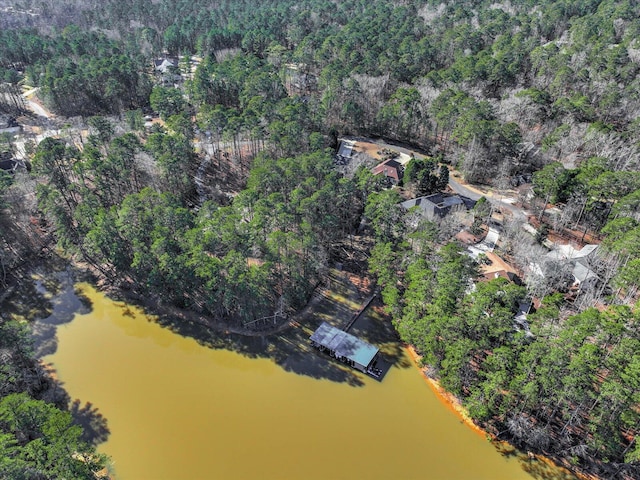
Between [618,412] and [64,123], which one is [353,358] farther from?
[64,123]

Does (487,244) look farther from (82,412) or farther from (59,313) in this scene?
(59,313)

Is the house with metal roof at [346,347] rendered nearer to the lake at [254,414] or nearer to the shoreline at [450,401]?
the lake at [254,414]

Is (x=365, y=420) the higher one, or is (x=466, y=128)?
(x=466, y=128)

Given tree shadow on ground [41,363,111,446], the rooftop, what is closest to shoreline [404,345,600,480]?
the rooftop

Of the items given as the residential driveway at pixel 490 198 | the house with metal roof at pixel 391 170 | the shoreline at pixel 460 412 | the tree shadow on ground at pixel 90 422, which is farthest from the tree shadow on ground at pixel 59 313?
the residential driveway at pixel 490 198

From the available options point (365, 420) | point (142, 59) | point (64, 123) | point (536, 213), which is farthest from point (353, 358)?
point (142, 59)

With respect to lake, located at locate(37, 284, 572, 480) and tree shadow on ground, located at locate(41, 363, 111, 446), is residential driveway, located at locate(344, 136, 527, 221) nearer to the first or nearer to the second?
lake, located at locate(37, 284, 572, 480)

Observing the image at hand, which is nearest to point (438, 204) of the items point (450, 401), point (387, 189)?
point (387, 189)
